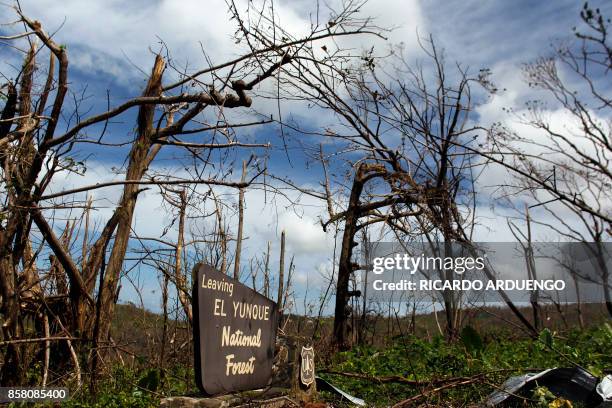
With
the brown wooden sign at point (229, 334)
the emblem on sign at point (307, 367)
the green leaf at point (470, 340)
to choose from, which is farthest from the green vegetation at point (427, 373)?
the brown wooden sign at point (229, 334)

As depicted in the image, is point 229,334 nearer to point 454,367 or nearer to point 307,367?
point 307,367

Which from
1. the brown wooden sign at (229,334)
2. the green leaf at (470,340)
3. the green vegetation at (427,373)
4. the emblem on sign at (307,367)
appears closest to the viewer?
the brown wooden sign at (229,334)

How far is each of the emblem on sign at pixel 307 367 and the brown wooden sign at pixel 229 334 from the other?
0.31 meters

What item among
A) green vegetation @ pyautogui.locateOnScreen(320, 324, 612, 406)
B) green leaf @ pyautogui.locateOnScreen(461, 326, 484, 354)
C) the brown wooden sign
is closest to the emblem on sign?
the brown wooden sign

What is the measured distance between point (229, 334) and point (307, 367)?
1262 millimetres

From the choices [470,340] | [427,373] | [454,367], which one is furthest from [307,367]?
[470,340]

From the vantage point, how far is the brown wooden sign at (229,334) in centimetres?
408

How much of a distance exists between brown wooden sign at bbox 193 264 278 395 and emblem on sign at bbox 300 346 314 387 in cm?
31

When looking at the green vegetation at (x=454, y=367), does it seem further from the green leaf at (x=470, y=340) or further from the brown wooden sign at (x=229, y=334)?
the brown wooden sign at (x=229, y=334)

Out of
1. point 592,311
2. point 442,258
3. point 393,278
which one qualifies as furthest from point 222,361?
point 592,311

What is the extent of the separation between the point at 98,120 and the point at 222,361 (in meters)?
3.10

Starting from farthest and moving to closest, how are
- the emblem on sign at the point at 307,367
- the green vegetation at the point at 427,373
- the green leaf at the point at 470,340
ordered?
1. the green leaf at the point at 470,340
2. the emblem on sign at the point at 307,367
3. the green vegetation at the point at 427,373

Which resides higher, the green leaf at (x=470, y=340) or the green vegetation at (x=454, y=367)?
the green leaf at (x=470, y=340)

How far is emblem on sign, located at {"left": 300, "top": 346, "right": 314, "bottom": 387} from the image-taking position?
5.38 meters
